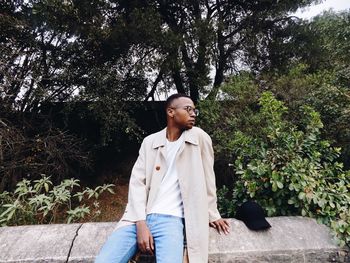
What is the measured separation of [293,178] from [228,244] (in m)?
0.76

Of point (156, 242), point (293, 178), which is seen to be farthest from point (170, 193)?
point (293, 178)

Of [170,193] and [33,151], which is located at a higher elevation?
[33,151]

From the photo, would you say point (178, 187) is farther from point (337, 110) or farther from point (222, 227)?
point (337, 110)

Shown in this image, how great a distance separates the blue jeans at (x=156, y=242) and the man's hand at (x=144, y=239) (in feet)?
0.12

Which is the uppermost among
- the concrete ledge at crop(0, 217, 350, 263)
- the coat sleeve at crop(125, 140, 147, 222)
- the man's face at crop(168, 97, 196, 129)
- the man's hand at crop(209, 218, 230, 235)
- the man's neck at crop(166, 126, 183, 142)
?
the man's face at crop(168, 97, 196, 129)

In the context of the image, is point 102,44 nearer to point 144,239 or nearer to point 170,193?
point 170,193

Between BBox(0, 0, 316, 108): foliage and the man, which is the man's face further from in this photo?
BBox(0, 0, 316, 108): foliage

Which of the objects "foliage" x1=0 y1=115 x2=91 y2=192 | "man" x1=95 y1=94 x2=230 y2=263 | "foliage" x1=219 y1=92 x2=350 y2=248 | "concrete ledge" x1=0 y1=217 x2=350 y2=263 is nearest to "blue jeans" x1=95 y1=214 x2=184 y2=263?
"man" x1=95 y1=94 x2=230 y2=263

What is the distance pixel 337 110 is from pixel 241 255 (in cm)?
319

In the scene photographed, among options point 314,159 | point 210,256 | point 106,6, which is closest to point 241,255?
point 210,256

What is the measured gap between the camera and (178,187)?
1942 mm

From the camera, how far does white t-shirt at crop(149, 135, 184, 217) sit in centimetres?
187

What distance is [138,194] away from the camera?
193 centimetres

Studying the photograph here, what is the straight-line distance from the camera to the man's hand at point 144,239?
1697mm
